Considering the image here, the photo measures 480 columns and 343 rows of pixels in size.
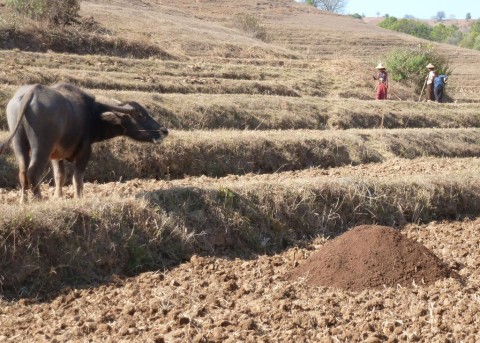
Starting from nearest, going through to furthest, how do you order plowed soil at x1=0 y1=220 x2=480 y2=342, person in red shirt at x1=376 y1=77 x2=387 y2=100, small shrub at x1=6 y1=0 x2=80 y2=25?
plowed soil at x1=0 y1=220 x2=480 y2=342, small shrub at x1=6 y1=0 x2=80 y2=25, person in red shirt at x1=376 y1=77 x2=387 y2=100

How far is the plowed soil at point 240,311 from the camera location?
5.62 m

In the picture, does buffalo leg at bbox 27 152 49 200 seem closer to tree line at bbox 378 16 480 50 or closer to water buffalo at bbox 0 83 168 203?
water buffalo at bbox 0 83 168 203

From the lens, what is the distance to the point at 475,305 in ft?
20.5

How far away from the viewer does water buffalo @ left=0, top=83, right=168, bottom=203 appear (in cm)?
756

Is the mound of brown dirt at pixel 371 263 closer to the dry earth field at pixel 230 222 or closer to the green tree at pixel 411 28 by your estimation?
the dry earth field at pixel 230 222

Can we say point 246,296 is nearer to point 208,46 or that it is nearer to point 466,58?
point 208,46

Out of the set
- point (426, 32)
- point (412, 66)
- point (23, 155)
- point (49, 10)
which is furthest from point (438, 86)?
point (426, 32)

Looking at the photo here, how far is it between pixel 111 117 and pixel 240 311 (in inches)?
142

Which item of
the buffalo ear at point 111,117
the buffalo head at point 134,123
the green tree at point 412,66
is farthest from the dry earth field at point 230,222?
the green tree at point 412,66

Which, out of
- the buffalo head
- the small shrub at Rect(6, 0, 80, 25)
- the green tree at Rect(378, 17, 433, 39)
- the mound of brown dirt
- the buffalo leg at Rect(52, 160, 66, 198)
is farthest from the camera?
the green tree at Rect(378, 17, 433, 39)

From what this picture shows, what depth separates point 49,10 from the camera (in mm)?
22062

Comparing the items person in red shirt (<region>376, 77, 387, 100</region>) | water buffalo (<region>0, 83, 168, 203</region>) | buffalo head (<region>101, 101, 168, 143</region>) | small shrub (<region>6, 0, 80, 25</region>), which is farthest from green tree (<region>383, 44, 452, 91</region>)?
water buffalo (<region>0, 83, 168, 203</region>)

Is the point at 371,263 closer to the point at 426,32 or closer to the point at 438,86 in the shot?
the point at 438,86

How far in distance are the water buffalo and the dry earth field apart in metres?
0.52
